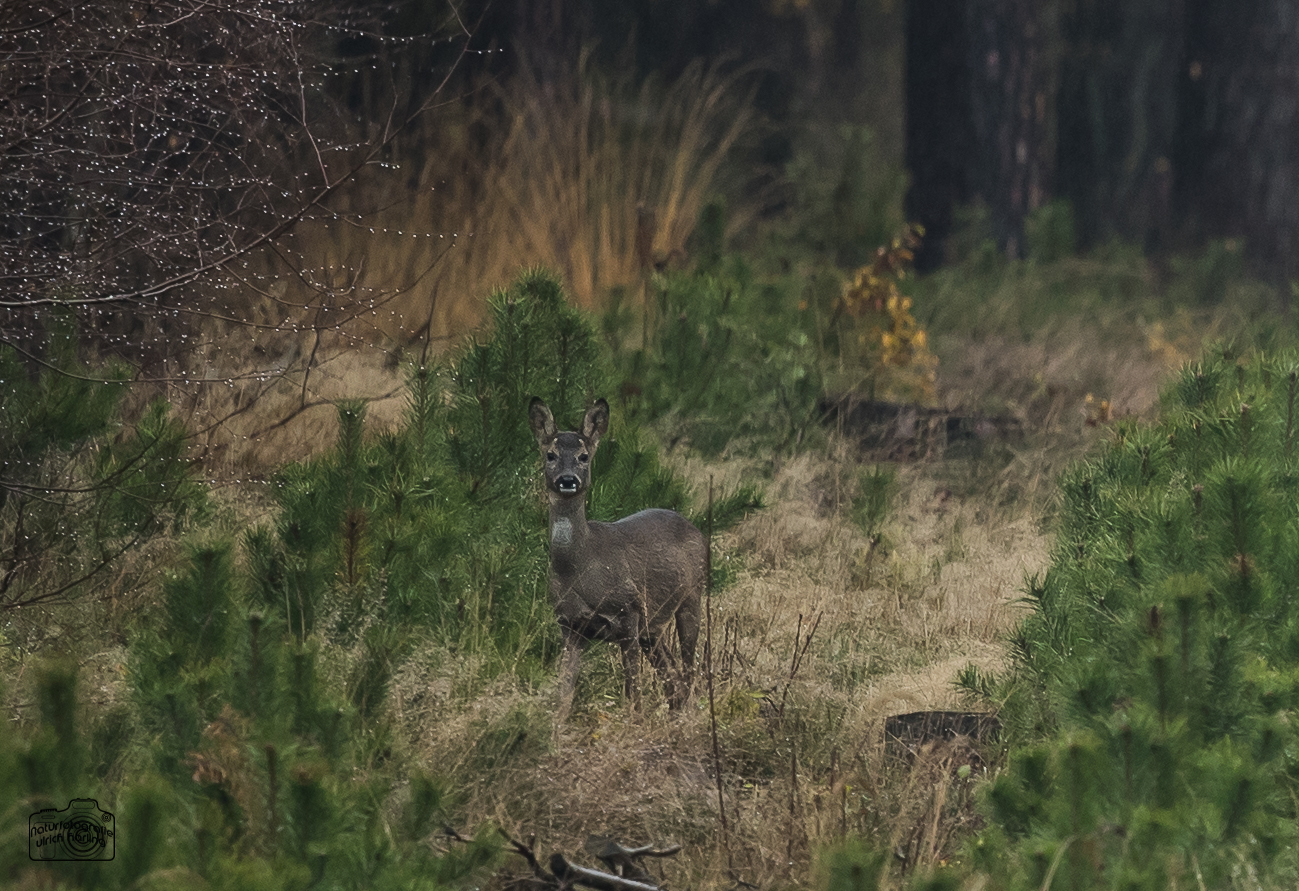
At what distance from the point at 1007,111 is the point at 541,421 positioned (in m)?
10.3

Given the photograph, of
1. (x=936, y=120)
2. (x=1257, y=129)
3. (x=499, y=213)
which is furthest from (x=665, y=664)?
(x=1257, y=129)

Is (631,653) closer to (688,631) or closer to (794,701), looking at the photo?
(688,631)

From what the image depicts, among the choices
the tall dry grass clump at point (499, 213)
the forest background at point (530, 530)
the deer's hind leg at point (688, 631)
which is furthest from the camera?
the tall dry grass clump at point (499, 213)

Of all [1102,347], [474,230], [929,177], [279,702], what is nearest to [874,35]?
[929,177]

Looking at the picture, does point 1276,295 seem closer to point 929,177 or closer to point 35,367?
point 929,177

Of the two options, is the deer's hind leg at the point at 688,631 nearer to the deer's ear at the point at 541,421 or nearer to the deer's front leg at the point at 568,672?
the deer's front leg at the point at 568,672

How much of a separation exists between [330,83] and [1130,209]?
16.9 metres

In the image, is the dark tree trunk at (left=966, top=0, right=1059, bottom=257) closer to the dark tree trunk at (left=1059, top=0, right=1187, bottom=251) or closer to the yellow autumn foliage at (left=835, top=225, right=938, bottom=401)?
the yellow autumn foliage at (left=835, top=225, right=938, bottom=401)

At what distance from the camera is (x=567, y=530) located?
14.3 ft

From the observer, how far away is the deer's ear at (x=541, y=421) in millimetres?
4371

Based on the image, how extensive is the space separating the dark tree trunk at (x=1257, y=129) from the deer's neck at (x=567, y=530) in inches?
446

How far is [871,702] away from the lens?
4.32 metres

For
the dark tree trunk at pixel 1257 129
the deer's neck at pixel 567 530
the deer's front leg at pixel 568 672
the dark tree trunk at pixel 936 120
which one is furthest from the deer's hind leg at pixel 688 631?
the dark tree trunk at pixel 1257 129

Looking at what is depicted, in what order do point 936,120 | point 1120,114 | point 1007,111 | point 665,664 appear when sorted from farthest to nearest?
1. point 1120,114
2. point 936,120
3. point 1007,111
4. point 665,664
